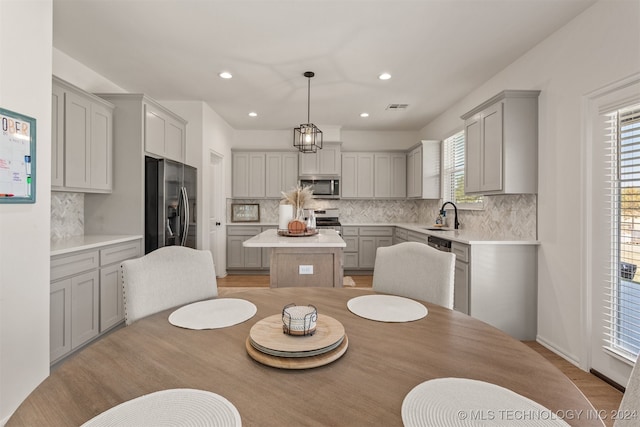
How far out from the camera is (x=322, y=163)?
5703 mm

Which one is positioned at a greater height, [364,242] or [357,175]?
[357,175]

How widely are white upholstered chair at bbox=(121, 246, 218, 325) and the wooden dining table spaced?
0.27m

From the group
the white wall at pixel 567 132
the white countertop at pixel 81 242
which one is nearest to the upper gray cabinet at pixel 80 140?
the white countertop at pixel 81 242

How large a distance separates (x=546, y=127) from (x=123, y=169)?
159 inches

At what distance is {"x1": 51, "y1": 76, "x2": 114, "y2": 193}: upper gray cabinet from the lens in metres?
2.51

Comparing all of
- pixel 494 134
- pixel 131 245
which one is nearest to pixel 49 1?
pixel 131 245

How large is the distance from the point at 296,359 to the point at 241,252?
4821 millimetres

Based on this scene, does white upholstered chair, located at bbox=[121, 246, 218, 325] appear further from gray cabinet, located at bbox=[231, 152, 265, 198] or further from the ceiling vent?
gray cabinet, located at bbox=[231, 152, 265, 198]

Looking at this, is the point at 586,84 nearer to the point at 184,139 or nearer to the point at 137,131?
the point at 137,131

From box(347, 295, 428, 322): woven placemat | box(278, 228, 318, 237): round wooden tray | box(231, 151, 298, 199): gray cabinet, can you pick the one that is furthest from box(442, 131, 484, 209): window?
box(347, 295, 428, 322): woven placemat

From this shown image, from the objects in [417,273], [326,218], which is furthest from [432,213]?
[417,273]

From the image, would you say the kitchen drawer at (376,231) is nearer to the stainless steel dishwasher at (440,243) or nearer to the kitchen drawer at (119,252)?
the stainless steel dishwasher at (440,243)

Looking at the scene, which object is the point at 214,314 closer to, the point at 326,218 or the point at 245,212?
the point at 326,218

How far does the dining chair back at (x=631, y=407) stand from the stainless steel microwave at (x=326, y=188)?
17.2ft
